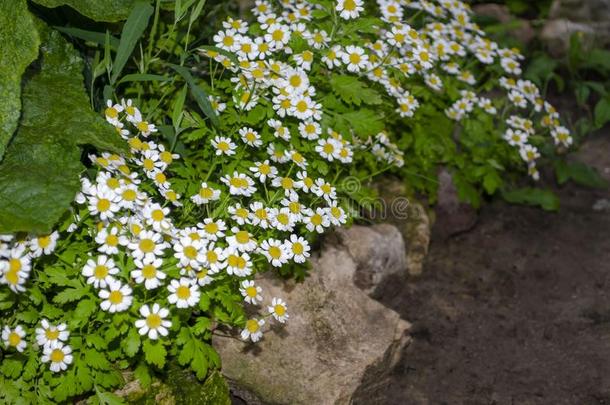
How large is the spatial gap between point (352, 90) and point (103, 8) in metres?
1.07

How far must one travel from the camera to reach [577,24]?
569cm

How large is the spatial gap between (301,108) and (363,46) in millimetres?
548

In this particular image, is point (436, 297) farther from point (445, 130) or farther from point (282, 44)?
point (282, 44)

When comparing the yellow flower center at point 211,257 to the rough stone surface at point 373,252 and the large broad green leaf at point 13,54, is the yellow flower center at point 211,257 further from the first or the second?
the rough stone surface at point 373,252

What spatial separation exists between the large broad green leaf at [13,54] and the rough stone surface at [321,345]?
3.66 ft

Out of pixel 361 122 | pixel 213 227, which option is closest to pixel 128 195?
pixel 213 227

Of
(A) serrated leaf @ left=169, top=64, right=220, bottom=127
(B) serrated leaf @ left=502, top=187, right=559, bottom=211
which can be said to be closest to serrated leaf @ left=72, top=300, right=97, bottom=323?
(A) serrated leaf @ left=169, top=64, right=220, bottom=127

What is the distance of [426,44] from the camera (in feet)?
12.6

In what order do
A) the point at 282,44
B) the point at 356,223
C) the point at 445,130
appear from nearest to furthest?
the point at 282,44 < the point at 356,223 < the point at 445,130

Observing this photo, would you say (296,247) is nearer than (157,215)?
No

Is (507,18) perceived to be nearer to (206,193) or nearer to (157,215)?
(206,193)

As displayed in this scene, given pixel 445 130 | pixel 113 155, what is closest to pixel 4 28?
pixel 113 155

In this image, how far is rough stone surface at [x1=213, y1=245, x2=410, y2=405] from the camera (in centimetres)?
307

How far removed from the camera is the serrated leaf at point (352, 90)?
3396mm
